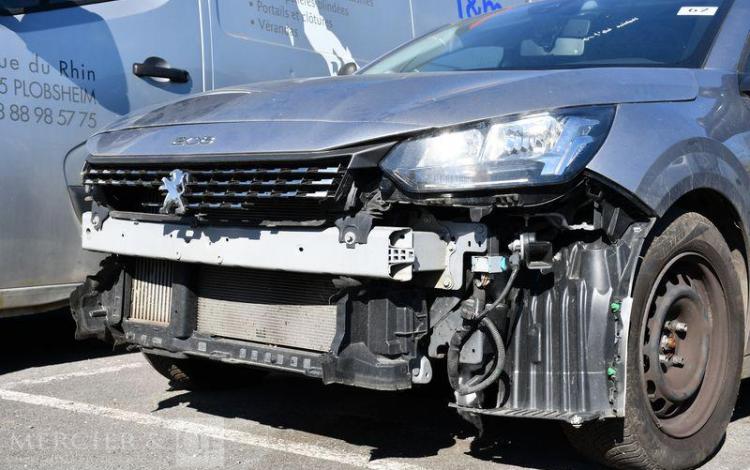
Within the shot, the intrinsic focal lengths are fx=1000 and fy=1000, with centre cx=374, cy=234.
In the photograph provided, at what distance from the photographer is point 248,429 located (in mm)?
4051

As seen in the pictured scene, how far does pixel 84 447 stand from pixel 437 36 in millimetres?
2723

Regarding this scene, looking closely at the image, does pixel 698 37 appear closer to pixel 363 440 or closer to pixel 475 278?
pixel 475 278

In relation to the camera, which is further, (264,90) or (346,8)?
(346,8)

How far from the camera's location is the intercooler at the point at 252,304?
11.2 feet

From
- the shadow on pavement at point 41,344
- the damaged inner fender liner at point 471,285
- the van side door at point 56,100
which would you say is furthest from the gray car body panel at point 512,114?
the shadow on pavement at point 41,344

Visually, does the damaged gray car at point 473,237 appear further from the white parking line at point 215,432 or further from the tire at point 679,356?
the white parking line at point 215,432

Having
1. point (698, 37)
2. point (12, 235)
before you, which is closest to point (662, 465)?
point (698, 37)

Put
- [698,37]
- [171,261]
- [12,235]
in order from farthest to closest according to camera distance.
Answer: [12,235] < [698,37] < [171,261]

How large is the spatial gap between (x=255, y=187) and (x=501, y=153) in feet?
2.71

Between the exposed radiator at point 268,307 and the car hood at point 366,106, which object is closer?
the car hood at point 366,106

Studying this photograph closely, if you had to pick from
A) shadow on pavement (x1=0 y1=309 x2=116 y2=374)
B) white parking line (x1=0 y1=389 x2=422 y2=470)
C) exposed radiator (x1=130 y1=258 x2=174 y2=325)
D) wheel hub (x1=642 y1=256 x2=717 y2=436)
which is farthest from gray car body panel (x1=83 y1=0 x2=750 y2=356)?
shadow on pavement (x1=0 y1=309 x2=116 y2=374)

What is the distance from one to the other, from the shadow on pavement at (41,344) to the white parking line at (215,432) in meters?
0.78

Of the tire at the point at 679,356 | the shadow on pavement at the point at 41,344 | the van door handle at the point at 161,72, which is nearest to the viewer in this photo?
the tire at the point at 679,356

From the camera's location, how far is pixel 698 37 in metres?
4.00
